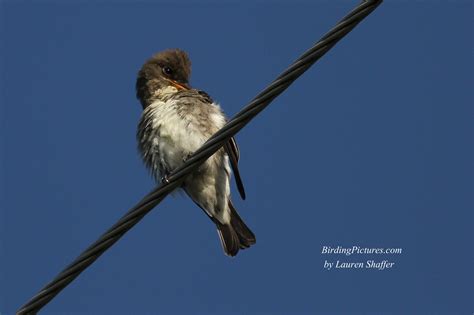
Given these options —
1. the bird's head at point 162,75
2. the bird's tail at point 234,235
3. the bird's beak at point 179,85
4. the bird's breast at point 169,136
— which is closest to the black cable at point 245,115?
the bird's breast at point 169,136

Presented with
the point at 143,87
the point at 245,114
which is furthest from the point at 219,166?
the point at 245,114

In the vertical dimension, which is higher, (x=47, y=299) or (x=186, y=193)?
(x=186, y=193)

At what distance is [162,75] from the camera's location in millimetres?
8812

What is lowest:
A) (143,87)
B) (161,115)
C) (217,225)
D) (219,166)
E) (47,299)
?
(47,299)

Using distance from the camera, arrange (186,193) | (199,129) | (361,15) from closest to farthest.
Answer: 1. (361,15)
2. (199,129)
3. (186,193)

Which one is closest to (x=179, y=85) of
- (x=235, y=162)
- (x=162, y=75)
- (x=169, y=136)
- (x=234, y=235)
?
(x=162, y=75)

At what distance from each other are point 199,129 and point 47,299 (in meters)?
3.15

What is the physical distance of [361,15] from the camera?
14.7 feet

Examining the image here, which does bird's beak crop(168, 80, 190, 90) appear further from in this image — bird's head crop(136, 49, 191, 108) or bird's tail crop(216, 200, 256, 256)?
bird's tail crop(216, 200, 256, 256)

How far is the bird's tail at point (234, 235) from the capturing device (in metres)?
7.84

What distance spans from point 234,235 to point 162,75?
7.21ft

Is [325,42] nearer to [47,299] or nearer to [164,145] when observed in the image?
[47,299]

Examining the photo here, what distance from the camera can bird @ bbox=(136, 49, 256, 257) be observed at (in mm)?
7379

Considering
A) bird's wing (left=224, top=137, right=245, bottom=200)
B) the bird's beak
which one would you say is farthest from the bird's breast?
the bird's beak
